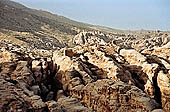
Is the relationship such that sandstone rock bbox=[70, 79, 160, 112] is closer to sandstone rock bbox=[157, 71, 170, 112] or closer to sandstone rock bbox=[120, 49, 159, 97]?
sandstone rock bbox=[157, 71, 170, 112]

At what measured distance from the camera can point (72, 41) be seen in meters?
170

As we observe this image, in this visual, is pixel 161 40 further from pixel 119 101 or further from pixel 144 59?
pixel 119 101

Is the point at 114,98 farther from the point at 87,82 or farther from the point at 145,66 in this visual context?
the point at 145,66

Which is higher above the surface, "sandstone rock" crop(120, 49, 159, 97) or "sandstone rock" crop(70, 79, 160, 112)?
"sandstone rock" crop(120, 49, 159, 97)

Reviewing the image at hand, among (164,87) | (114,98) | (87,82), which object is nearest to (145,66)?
(164,87)

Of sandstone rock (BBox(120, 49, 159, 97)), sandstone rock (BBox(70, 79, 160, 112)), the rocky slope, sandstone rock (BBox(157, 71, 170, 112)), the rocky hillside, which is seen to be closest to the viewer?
the rocky hillside

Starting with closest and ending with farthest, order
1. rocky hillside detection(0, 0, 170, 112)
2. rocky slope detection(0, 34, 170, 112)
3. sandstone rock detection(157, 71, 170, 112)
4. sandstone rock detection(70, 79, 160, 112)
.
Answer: rocky hillside detection(0, 0, 170, 112), rocky slope detection(0, 34, 170, 112), sandstone rock detection(70, 79, 160, 112), sandstone rock detection(157, 71, 170, 112)

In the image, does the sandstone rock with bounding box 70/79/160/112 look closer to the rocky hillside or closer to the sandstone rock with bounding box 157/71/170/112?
the rocky hillside

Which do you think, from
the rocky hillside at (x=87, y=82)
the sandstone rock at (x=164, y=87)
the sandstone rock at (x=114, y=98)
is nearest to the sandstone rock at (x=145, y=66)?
the rocky hillside at (x=87, y=82)

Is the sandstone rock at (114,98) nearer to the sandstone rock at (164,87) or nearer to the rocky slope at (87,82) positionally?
the rocky slope at (87,82)

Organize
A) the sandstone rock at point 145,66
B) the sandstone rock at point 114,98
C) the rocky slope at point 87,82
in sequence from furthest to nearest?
the sandstone rock at point 145,66
the sandstone rock at point 114,98
the rocky slope at point 87,82

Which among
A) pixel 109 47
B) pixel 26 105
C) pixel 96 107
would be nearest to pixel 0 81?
pixel 26 105

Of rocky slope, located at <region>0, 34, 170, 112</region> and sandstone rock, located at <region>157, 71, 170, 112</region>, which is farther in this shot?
sandstone rock, located at <region>157, 71, 170, 112</region>

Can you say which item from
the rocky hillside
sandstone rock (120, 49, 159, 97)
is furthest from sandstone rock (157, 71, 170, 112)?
sandstone rock (120, 49, 159, 97)
